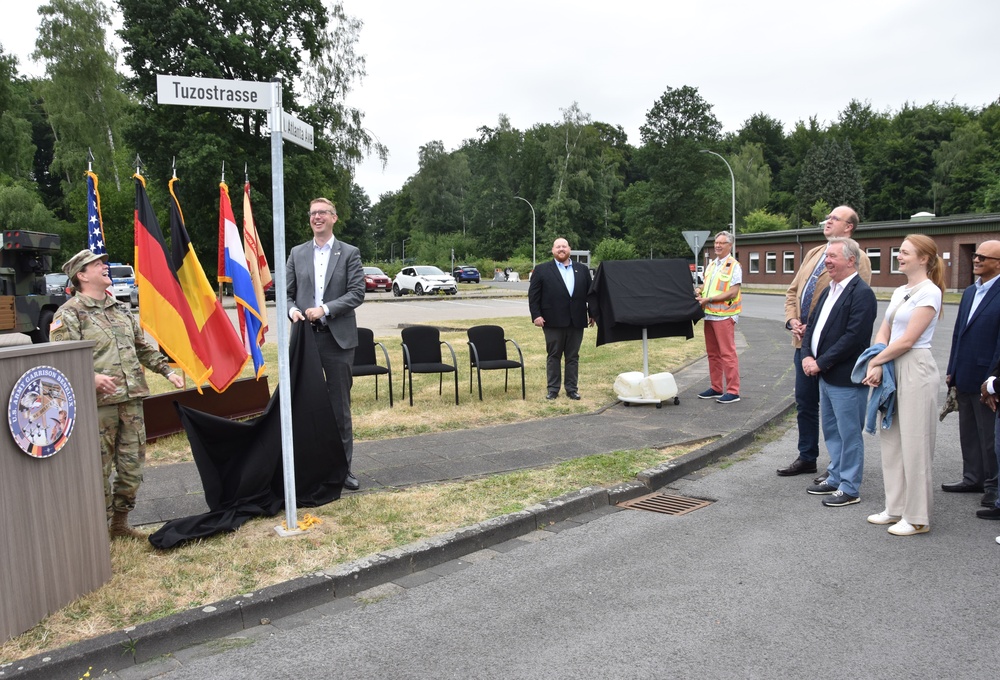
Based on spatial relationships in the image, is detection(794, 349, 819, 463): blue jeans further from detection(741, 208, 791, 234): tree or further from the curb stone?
detection(741, 208, 791, 234): tree

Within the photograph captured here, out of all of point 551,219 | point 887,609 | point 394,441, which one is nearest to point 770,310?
point 394,441

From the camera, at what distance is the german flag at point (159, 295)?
5832 millimetres

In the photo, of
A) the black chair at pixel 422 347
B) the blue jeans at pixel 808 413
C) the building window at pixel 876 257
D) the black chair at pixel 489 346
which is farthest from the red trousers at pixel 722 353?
the building window at pixel 876 257

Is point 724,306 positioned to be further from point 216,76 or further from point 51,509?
point 216,76

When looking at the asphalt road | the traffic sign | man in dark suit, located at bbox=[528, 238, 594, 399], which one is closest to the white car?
the traffic sign

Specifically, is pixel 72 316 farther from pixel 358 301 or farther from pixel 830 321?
pixel 830 321

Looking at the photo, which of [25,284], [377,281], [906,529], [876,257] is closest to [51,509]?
[906,529]

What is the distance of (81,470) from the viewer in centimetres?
411

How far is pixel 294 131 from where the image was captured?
4996 mm

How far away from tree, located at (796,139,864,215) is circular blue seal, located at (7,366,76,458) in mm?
84167

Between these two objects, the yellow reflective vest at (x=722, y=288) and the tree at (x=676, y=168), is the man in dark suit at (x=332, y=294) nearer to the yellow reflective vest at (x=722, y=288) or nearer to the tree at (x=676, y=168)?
the yellow reflective vest at (x=722, y=288)

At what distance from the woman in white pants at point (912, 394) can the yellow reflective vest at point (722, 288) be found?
14.1 ft

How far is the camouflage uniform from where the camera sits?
15.7 feet

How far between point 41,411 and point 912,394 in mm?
5133
